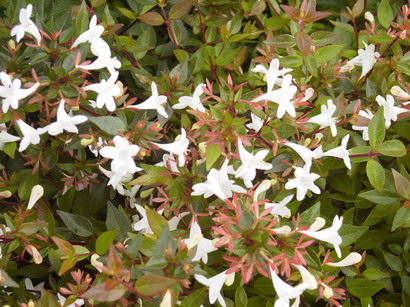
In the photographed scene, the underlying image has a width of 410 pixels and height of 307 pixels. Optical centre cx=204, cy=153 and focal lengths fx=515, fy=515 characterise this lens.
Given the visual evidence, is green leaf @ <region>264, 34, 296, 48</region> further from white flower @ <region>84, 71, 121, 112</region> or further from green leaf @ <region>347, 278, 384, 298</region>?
green leaf @ <region>347, 278, 384, 298</region>

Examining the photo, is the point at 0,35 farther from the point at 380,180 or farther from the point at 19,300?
the point at 380,180

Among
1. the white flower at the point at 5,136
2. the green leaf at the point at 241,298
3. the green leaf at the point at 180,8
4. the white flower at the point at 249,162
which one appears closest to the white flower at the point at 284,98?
the white flower at the point at 249,162

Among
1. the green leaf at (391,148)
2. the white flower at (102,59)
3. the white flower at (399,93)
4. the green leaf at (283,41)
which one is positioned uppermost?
the white flower at (102,59)

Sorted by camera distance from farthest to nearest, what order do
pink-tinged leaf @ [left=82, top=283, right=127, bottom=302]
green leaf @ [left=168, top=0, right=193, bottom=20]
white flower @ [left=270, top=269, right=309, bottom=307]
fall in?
green leaf @ [left=168, top=0, right=193, bottom=20], white flower @ [left=270, top=269, right=309, bottom=307], pink-tinged leaf @ [left=82, top=283, right=127, bottom=302]

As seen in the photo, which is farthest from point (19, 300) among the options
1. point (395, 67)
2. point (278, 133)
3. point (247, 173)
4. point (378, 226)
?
point (395, 67)

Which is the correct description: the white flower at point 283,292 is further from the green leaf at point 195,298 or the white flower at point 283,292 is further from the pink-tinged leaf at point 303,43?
the pink-tinged leaf at point 303,43

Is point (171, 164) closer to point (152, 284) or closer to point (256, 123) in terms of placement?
point (256, 123)

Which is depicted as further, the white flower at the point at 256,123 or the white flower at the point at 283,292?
the white flower at the point at 256,123

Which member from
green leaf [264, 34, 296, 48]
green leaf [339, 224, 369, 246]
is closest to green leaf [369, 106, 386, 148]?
green leaf [339, 224, 369, 246]
